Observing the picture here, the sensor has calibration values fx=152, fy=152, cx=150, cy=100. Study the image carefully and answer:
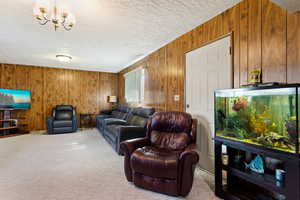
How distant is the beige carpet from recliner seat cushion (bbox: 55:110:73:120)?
7.01 feet

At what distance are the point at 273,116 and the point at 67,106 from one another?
20.7ft

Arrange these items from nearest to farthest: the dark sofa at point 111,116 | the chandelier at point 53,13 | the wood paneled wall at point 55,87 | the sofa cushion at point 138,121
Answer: the chandelier at point 53,13, the sofa cushion at point 138,121, the dark sofa at point 111,116, the wood paneled wall at point 55,87

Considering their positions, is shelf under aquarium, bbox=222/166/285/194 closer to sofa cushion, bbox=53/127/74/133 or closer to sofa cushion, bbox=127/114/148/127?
sofa cushion, bbox=127/114/148/127

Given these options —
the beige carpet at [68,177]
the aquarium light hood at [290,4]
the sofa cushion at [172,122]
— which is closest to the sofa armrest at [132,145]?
the sofa cushion at [172,122]

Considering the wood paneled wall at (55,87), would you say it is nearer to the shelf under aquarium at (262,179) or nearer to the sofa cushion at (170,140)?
the sofa cushion at (170,140)

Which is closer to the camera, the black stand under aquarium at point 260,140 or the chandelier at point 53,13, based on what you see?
the black stand under aquarium at point 260,140

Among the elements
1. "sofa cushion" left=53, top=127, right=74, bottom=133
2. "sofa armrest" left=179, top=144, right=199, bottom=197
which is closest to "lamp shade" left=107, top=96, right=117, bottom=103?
"sofa cushion" left=53, top=127, right=74, bottom=133

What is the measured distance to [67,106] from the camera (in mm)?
5941

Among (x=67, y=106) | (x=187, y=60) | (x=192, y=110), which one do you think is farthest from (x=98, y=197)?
(x=67, y=106)

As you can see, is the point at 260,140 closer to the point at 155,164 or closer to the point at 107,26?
the point at 155,164

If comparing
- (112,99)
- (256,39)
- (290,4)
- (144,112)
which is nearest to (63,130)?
(112,99)

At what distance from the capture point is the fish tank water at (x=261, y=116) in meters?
1.21

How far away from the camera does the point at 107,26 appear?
8.84ft

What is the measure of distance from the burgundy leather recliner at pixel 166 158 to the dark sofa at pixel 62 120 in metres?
4.03
